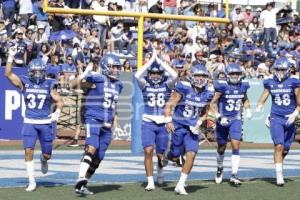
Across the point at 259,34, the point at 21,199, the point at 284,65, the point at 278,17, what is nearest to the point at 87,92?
the point at 21,199

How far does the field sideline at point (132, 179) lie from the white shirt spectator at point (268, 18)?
324 inches

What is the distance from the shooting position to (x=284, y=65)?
38.8 feet

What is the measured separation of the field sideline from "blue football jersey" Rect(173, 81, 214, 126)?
948 millimetres

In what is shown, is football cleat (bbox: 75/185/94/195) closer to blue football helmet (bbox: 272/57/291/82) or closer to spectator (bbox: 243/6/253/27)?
blue football helmet (bbox: 272/57/291/82)

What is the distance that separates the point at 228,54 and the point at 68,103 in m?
4.76

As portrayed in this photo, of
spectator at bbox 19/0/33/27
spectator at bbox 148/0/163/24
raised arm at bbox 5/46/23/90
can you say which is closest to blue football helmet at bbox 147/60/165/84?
raised arm at bbox 5/46/23/90

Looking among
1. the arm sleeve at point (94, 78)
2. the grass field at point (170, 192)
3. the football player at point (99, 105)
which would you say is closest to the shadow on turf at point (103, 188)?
the grass field at point (170, 192)

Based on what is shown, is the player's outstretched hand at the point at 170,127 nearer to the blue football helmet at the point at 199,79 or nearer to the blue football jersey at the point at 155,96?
the blue football jersey at the point at 155,96

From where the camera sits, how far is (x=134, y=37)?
20.8 metres

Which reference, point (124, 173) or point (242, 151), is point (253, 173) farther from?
point (242, 151)

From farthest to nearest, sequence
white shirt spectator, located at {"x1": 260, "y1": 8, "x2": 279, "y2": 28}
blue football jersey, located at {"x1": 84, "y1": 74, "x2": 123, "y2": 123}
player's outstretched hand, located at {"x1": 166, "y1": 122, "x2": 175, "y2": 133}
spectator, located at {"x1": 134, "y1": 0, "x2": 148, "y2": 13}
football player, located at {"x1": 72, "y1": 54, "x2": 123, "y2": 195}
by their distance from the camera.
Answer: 1. white shirt spectator, located at {"x1": 260, "y1": 8, "x2": 279, "y2": 28}
2. spectator, located at {"x1": 134, "y1": 0, "x2": 148, "y2": 13}
3. player's outstretched hand, located at {"x1": 166, "y1": 122, "x2": 175, "y2": 133}
4. blue football jersey, located at {"x1": 84, "y1": 74, "x2": 123, "y2": 123}
5. football player, located at {"x1": 72, "y1": 54, "x2": 123, "y2": 195}

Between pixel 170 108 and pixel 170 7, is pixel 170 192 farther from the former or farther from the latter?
pixel 170 7

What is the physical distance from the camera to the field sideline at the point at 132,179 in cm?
1031

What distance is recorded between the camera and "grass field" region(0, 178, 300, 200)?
33.0 feet
